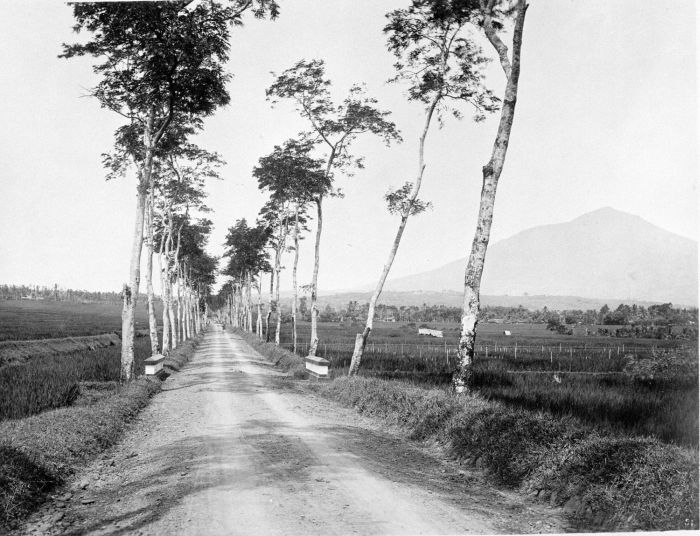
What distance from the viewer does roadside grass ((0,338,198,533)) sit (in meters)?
5.66

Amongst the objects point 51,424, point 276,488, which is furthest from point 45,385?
point 276,488

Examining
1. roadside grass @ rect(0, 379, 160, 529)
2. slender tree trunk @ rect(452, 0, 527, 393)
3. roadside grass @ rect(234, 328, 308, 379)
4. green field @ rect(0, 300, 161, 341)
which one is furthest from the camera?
green field @ rect(0, 300, 161, 341)

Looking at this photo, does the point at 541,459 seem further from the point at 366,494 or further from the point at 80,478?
the point at 80,478

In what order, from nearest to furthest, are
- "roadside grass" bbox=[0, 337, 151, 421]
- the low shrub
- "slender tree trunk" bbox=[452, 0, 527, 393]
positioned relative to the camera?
"slender tree trunk" bbox=[452, 0, 527, 393] → "roadside grass" bbox=[0, 337, 151, 421] → the low shrub

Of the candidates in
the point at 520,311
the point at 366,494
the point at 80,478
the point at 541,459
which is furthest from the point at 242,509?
the point at 520,311

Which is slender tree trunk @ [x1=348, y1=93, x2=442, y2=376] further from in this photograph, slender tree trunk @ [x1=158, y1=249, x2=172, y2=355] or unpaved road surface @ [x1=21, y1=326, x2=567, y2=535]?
slender tree trunk @ [x1=158, y1=249, x2=172, y2=355]

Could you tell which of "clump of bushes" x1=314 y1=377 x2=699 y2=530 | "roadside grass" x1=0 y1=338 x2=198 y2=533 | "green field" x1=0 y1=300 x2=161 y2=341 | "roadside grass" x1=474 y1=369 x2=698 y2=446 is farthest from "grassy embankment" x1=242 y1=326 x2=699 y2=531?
"green field" x1=0 y1=300 x2=161 y2=341

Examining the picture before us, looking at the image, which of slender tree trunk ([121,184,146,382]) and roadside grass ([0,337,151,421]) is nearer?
roadside grass ([0,337,151,421])

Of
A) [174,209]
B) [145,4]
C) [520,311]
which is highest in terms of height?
[145,4]

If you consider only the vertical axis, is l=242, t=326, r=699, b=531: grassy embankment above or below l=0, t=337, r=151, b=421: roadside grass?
above

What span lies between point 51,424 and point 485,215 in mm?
8899

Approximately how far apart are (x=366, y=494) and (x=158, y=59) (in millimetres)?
13444

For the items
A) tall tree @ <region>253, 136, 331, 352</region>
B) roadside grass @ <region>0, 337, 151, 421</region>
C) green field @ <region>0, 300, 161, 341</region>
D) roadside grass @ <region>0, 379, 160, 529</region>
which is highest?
tall tree @ <region>253, 136, 331, 352</region>

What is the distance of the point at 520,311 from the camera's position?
154 m
